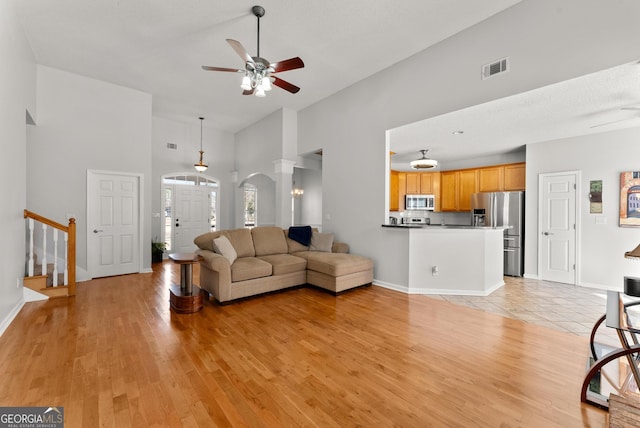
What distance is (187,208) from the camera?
7.66 metres

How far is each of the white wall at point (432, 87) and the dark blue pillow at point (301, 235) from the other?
613 mm

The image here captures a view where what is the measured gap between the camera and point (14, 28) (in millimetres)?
Answer: 3350

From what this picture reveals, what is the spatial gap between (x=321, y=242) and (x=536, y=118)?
12.9ft

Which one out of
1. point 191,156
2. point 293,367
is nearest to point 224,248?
point 293,367

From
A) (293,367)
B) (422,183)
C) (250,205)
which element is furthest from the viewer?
(250,205)

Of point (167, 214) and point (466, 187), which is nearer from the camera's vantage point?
point (466, 187)

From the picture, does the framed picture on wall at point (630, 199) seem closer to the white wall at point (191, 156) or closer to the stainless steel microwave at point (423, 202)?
the stainless steel microwave at point (423, 202)

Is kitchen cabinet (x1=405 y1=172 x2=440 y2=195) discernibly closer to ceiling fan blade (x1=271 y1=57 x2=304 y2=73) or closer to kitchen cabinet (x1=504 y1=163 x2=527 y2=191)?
kitchen cabinet (x1=504 y1=163 x2=527 y2=191)

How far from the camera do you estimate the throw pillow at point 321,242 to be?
5.18 m

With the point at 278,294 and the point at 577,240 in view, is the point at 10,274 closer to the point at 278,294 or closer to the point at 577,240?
the point at 278,294

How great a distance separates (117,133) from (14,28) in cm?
211

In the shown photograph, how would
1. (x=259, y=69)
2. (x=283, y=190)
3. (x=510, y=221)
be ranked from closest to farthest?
(x=259, y=69) → (x=510, y=221) → (x=283, y=190)

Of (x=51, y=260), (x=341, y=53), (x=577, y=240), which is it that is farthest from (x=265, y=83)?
(x=577, y=240)

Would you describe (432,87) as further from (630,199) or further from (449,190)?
(449,190)
